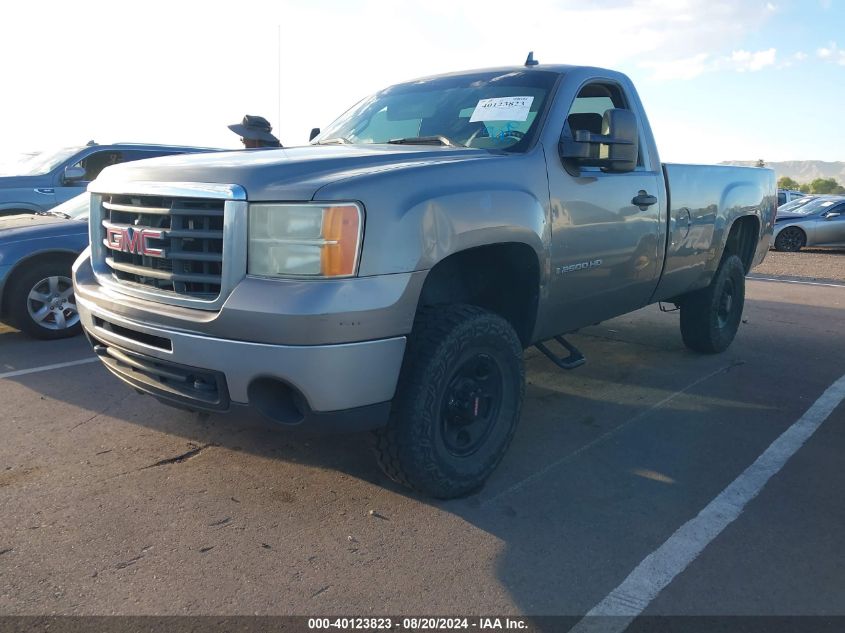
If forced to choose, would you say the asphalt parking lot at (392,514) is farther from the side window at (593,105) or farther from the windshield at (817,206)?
the windshield at (817,206)

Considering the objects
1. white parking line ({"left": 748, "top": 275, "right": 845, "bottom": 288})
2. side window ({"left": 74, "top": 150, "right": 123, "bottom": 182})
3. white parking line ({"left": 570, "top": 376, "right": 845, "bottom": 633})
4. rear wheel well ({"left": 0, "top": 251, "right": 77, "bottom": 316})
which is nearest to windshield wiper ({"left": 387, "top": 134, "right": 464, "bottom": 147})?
white parking line ({"left": 570, "top": 376, "right": 845, "bottom": 633})

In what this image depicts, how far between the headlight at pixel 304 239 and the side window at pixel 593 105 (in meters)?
1.87

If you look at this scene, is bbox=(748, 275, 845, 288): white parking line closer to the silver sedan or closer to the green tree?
the silver sedan

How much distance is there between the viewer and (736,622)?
2451mm

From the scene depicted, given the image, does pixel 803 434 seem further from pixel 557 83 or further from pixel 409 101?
pixel 409 101

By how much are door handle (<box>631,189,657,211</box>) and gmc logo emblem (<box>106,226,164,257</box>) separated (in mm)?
2642

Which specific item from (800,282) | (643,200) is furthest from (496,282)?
(800,282)

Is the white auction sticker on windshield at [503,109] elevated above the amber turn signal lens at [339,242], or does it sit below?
above

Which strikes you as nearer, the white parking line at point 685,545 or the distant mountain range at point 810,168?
the white parking line at point 685,545

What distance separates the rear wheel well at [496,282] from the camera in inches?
134

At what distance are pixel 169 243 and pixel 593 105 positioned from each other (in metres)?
2.79

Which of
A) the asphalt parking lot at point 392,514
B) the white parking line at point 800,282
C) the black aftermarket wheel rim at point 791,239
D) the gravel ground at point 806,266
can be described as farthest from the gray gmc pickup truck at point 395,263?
the black aftermarket wheel rim at point 791,239

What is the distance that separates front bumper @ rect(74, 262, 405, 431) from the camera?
8.73ft

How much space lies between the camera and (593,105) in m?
4.51
